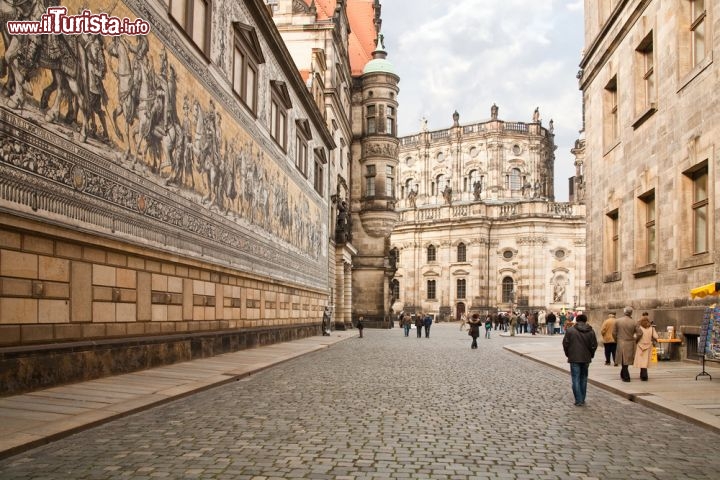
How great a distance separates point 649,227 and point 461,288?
5979 centimetres

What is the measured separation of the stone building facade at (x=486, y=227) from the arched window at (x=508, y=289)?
11 cm

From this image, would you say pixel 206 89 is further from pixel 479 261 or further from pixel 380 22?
pixel 479 261

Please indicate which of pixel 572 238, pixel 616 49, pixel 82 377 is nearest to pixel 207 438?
pixel 82 377

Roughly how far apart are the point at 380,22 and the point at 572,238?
29.5 m

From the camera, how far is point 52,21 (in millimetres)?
10086

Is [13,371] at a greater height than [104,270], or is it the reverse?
[104,270]

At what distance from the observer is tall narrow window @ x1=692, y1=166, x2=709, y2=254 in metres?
15.9

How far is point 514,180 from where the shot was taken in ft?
267

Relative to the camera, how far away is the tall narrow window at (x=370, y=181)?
53031 mm

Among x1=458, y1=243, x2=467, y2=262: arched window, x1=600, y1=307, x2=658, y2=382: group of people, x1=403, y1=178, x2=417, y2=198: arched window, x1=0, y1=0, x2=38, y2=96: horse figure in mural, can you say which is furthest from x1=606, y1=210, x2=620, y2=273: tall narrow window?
x1=403, y1=178, x2=417, y2=198: arched window

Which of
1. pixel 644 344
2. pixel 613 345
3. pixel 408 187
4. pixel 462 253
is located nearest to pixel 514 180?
pixel 462 253

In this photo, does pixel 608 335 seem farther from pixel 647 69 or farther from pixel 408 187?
pixel 408 187

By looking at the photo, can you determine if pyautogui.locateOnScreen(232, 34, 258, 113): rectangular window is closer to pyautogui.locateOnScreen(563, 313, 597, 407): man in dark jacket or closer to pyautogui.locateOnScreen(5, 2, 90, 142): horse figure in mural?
pyautogui.locateOnScreen(5, 2, 90, 142): horse figure in mural

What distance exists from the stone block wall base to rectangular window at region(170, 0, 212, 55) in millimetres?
6999
